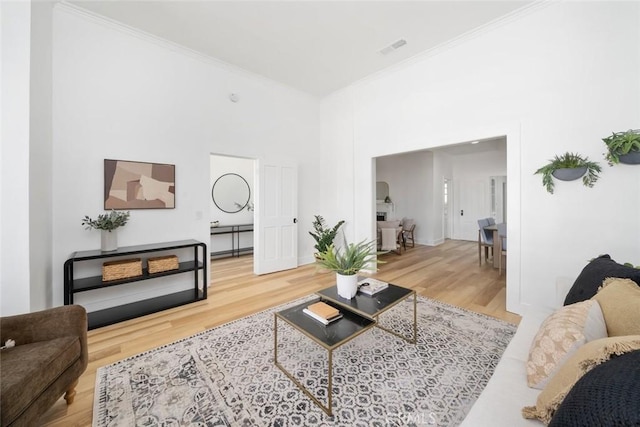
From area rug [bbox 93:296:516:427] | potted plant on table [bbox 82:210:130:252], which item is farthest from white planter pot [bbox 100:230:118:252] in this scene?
→ area rug [bbox 93:296:516:427]

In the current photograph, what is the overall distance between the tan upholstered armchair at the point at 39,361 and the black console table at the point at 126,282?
1.23 m

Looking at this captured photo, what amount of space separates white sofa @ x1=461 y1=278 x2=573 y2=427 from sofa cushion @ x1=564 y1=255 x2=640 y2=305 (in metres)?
0.43

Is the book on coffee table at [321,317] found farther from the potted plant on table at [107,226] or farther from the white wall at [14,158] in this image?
the potted plant on table at [107,226]

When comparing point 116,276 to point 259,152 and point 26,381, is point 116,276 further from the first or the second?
point 259,152

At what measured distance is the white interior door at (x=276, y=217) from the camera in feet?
14.6

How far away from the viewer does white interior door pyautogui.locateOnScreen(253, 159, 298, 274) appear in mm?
4453

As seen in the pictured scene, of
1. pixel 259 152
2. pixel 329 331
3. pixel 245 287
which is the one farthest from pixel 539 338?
pixel 259 152

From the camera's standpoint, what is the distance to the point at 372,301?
215 cm

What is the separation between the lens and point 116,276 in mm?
2852

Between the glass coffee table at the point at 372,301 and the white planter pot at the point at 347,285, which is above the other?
the white planter pot at the point at 347,285

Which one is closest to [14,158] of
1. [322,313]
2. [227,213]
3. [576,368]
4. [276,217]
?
[322,313]

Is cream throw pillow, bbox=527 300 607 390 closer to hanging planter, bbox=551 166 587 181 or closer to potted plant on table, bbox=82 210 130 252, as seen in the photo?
hanging planter, bbox=551 166 587 181

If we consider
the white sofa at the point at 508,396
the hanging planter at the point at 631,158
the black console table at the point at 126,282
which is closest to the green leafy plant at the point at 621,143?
the hanging planter at the point at 631,158

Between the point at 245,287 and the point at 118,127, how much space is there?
2792mm
